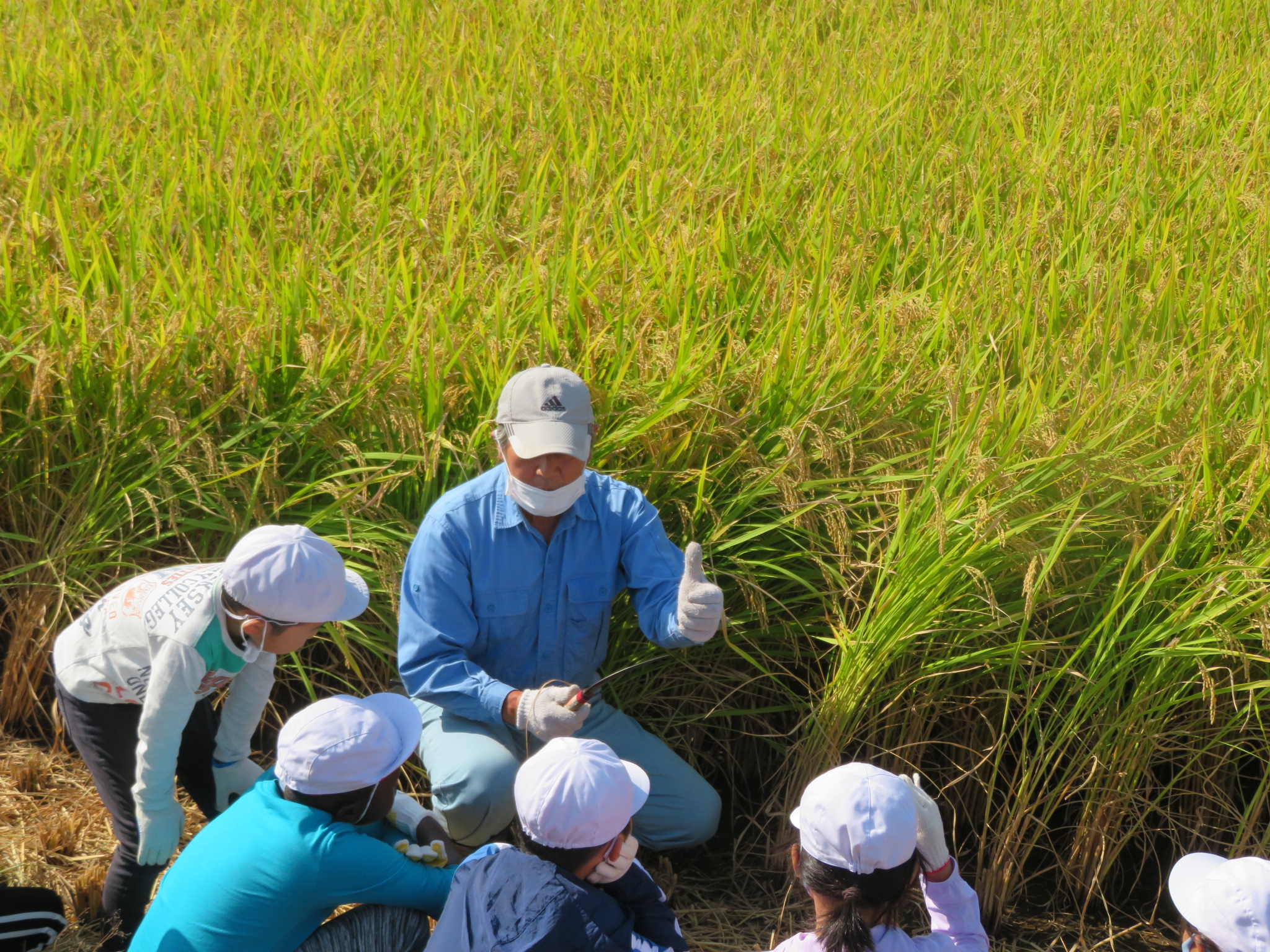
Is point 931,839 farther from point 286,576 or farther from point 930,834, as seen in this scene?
point 286,576

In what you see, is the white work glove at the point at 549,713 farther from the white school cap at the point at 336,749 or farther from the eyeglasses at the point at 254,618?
the eyeglasses at the point at 254,618

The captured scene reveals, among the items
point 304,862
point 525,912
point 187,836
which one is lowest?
point 187,836

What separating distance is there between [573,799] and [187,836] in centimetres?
130

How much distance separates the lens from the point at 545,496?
2.33 meters

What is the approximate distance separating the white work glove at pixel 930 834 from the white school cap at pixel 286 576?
109cm

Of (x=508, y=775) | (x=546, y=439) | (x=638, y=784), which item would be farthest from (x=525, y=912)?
(x=546, y=439)

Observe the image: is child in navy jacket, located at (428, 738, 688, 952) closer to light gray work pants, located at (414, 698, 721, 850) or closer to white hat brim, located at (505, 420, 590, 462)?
light gray work pants, located at (414, 698, 721, 850)

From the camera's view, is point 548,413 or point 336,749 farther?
point 548,413

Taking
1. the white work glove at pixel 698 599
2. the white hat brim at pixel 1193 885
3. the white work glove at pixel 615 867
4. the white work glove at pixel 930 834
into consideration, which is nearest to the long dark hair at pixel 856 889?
the white work glove at pixel 930 834

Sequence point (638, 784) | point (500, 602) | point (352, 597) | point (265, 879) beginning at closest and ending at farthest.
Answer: point (265, 879) < point (638, 784) < point (352, 597) < point (500, 602)

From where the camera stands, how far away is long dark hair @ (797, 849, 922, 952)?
158 centimetres

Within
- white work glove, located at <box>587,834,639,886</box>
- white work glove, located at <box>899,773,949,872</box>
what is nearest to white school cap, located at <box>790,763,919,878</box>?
white work glove, located at <box>899,773,949,872</box>

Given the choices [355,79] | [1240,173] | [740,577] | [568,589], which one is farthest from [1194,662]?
[355,79]

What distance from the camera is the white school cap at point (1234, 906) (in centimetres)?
151
